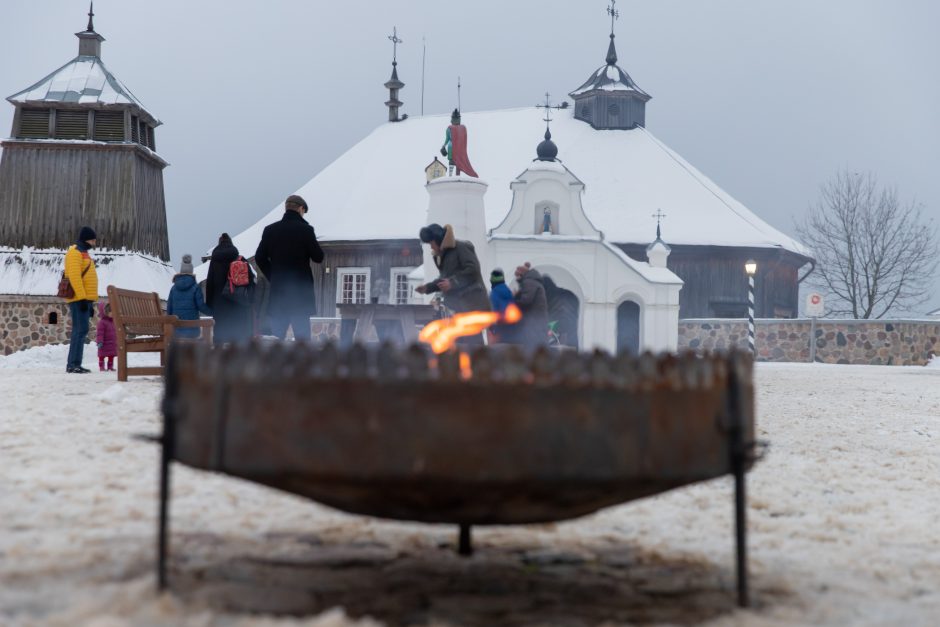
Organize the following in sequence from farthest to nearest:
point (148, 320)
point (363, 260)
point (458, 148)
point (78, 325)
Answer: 1. point (363, 260)
2. point (458, 148)
3. point (78, 325)
4. point (148, 320)

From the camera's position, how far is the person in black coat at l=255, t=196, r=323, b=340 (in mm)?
9539

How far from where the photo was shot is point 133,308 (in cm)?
1123

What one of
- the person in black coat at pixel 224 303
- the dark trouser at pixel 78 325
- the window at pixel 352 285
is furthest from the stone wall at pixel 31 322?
the person in black coat at pixel 224 303

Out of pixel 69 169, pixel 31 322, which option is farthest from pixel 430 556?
pixel 69 169

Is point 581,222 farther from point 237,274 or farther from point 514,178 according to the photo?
point 237,274

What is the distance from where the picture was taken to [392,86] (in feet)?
138

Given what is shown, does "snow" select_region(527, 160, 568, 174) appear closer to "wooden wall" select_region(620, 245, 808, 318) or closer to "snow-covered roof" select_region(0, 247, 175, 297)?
"wooden wall" select_region(620, 245, 808, 318)

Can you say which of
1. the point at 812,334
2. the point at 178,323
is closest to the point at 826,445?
the point at 178,323

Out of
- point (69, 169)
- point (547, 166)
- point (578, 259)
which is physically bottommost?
point (578, 259)

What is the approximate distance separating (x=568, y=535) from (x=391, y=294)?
96.1ft

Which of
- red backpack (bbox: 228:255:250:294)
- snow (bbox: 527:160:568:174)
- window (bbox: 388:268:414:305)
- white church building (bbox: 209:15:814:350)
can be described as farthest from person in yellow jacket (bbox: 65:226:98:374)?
window (bbox: 388:268:414:305)

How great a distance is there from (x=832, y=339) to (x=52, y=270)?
23647 millimetres

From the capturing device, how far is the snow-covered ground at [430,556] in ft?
9.40

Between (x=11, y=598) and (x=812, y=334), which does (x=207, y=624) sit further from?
(x=812, y=334)
